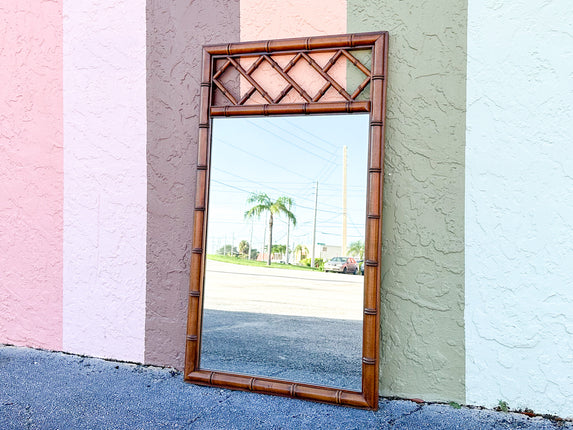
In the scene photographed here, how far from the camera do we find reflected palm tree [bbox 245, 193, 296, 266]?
240cm

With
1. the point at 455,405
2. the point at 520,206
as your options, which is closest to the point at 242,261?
the point at 455,405

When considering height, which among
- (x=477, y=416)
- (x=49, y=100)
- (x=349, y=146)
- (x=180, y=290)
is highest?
(x=49, y=100)

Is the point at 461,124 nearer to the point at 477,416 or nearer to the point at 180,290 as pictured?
the point at 477,416

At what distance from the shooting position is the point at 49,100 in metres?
2.92

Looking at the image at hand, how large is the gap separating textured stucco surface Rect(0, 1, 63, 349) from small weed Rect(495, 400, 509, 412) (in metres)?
2.40

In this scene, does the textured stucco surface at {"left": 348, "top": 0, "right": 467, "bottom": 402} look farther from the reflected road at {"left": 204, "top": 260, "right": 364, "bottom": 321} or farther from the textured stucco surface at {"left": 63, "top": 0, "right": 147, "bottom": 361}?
the textured stucco surface at {"left": 63, "top": 0, "right": 147, "bottom": 361}

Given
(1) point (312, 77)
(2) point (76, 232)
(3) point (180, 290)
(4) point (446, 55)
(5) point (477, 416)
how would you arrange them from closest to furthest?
(5) point (477, 416) → (4) point (446, 55) → (1) point (312, 77) → (3) point (180, 290) → (2) point (76, 232)

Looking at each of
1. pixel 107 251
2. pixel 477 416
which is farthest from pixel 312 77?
pixel 477 416

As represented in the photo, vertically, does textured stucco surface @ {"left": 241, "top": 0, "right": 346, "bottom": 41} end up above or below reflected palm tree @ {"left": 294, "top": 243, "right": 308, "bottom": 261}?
above

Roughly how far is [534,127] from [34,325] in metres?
2.95

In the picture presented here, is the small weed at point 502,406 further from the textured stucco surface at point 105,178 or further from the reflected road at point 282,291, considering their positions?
the textured stucco surface at point 105,178

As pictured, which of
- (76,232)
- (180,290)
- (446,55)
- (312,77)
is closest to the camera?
(446,55)

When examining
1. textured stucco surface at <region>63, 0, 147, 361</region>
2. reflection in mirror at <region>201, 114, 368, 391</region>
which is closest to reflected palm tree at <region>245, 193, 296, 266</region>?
reflection in mirror at <region>201, 114, 368, 391</region>

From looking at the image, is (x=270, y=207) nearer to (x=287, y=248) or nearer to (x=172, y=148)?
(x=287, y=248)
